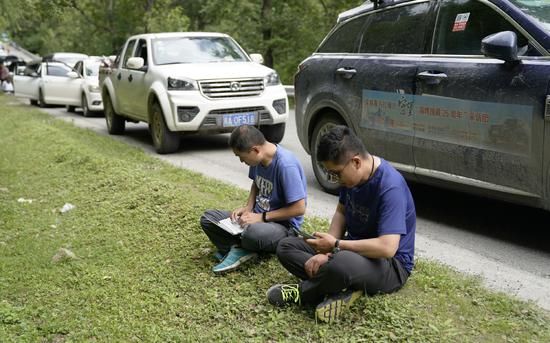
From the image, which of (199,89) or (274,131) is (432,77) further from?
(274,131)

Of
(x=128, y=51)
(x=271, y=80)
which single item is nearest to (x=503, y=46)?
(x=271, y=80)

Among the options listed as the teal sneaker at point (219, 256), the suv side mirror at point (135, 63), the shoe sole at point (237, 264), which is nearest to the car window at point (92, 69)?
the suv side mirror at point (135, 63)

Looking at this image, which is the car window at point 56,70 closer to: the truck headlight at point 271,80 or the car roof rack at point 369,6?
the truck headlight at point 271,80

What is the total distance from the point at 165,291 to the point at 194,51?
257 inches

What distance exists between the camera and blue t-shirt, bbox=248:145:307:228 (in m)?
3.92

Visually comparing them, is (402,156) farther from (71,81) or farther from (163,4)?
(163,4)

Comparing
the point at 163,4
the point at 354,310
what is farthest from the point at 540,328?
the point at 163,4

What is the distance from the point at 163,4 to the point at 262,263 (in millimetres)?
32740

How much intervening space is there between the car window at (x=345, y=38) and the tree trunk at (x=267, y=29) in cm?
1702

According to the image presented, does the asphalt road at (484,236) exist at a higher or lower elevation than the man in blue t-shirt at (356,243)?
lower

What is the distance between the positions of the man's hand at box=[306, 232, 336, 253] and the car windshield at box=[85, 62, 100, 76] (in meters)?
15.1

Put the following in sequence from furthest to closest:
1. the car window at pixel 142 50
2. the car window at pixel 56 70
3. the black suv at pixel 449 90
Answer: the car window at pixel 56 70
the car window at pixel 142 50
the black suv at pixel 449 90

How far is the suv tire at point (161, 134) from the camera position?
929 centimetres

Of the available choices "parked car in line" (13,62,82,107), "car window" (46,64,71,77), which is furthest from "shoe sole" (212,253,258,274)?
"car window" (46,64,71,77)
